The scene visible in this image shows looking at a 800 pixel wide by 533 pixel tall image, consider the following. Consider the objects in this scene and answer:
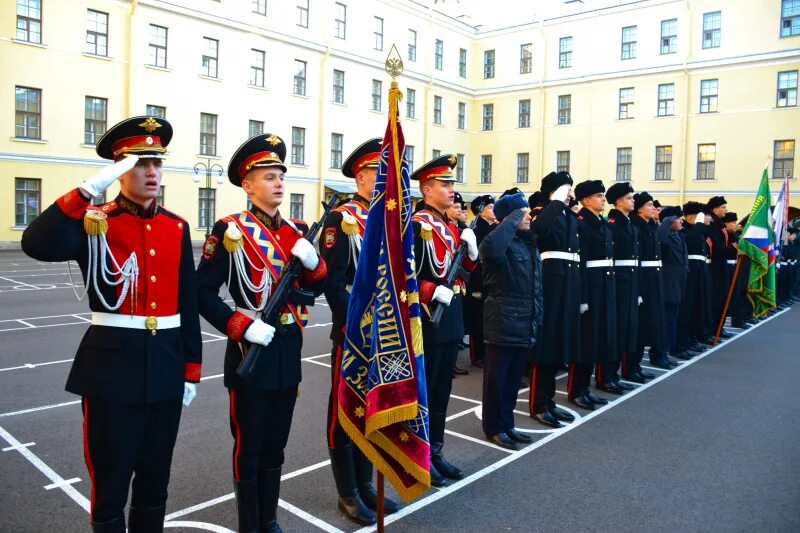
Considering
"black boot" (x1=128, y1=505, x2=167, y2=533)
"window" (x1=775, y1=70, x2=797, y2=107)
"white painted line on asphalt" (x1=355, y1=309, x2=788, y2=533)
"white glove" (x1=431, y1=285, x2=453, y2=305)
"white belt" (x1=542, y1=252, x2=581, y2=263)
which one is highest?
"window" (x1=775, y1=70, x2=797, y2=107)

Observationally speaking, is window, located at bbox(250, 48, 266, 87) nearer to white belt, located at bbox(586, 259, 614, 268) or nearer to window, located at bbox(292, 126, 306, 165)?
window, located at bbox(292, 126, 306, 165)

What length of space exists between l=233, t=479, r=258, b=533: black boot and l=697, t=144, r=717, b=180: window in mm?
33260

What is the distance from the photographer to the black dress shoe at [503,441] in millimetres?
5734

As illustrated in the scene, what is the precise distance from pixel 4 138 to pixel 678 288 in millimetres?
24257

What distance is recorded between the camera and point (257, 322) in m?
3.59

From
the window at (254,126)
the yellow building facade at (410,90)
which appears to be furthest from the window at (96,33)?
the window at (254,126)

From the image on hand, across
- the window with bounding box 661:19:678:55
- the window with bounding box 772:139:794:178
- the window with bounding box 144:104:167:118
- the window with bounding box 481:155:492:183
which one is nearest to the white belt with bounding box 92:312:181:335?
the window with bounding box 144:104:167:118

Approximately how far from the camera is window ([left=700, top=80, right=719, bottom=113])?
3247 cm

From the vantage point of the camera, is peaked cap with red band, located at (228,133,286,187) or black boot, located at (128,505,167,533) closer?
black boot, located at (128,505,167,533)

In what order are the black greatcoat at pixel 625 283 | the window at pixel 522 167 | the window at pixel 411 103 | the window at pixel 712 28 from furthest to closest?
the window at pixel 522 167 → the window at pixel 411 103 → the window at pixel 712 28 → the black greatcoat at pixel 625 283

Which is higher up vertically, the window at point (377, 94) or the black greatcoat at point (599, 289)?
the window at point (377, 94)

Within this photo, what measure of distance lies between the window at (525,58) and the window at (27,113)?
84.2ft

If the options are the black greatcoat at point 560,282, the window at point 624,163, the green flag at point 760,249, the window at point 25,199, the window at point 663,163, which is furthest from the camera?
the window at point 624,163

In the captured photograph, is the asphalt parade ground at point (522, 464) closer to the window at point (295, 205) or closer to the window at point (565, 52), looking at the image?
the window at point (295, 205)
